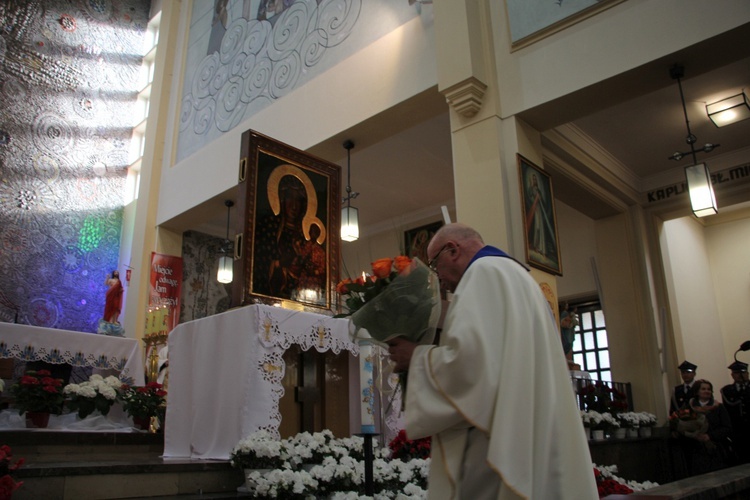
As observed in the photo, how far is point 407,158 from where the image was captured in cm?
991

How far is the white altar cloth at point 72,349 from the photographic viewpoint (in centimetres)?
597

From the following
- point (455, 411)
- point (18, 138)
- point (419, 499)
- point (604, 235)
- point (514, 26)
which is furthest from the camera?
point (18, 138)

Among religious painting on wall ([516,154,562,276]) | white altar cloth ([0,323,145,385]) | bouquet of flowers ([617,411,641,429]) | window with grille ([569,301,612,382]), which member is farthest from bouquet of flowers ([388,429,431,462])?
window with grille ([569,301,612,382])

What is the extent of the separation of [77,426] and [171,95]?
8.58 m

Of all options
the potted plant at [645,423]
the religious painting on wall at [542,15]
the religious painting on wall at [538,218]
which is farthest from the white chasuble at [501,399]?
the potted plant at [645,423]

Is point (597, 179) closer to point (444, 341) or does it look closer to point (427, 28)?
point (427, 28)

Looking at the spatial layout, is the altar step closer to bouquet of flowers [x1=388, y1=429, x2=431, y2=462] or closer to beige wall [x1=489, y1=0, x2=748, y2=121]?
bouquet of flowers [x1=388, y1=429, x2=431, y2=462]

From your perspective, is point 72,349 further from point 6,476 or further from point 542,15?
point 542,15

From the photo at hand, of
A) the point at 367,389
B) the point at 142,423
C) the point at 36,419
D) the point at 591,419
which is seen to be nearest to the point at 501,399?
the point at 367,389

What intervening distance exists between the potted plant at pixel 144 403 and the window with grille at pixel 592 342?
23.6 feet

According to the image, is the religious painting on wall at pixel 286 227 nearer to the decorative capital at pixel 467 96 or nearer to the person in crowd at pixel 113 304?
the decorative capital at pixel 467 96

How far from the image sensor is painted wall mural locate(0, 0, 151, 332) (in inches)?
418

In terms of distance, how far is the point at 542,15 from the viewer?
20.7 feet

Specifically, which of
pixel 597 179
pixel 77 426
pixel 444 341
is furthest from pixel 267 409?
pixel 597 179
